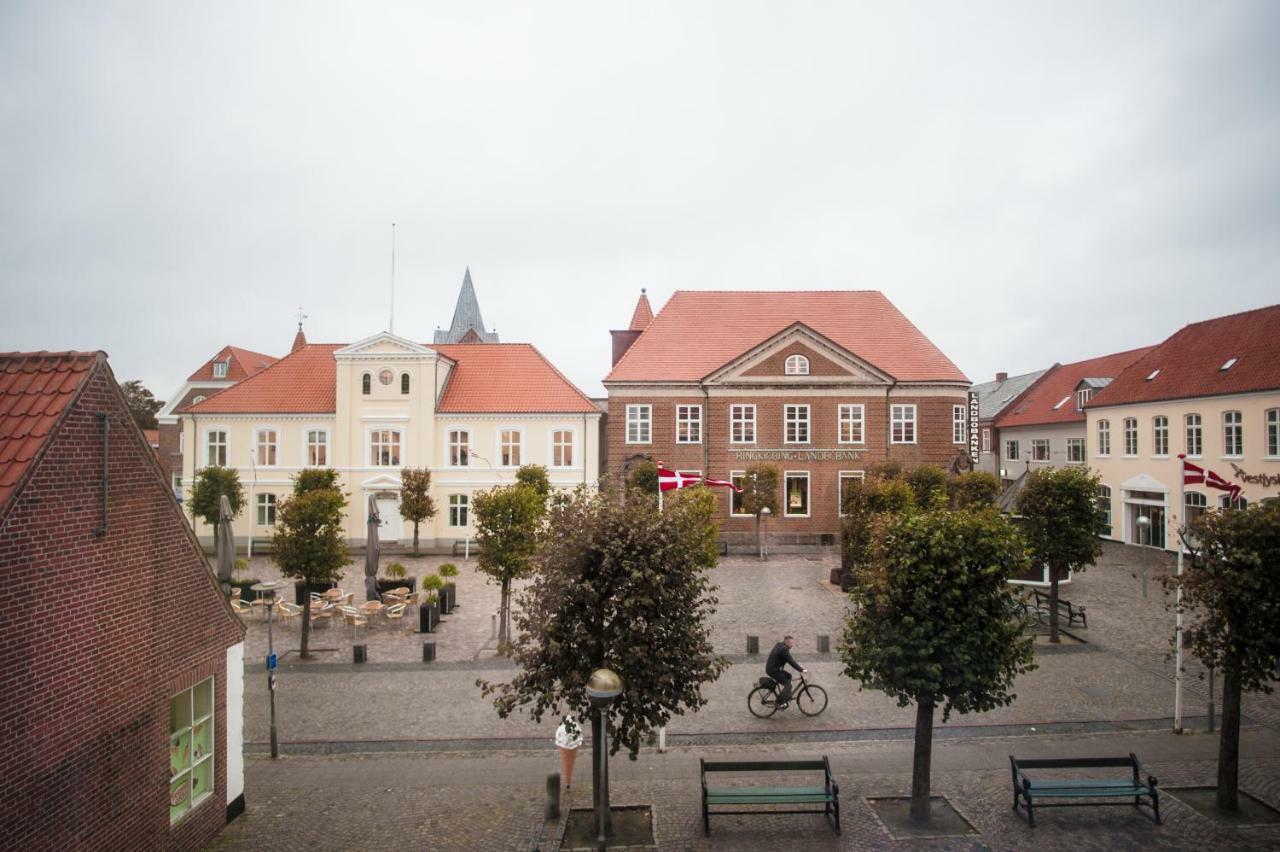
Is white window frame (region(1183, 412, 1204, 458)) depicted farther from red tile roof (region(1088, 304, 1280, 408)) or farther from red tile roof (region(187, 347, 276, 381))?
red tile roof (region(187, 347, 276, 381))

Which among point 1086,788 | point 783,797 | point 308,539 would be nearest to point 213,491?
point 308,539

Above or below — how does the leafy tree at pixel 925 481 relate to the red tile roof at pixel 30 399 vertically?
below

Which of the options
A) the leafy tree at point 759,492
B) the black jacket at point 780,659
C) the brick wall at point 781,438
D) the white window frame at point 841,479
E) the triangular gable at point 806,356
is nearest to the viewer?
the black jacket at point 780,659

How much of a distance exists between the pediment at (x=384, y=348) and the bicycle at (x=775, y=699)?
25506mm

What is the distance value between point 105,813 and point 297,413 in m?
30.0

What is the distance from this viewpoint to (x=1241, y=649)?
9.09m

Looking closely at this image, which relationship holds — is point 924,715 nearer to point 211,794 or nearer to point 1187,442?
point 211,794

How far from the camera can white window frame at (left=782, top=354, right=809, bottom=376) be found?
35500 millimetres

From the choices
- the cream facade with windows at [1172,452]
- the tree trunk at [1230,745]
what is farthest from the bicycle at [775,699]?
the cream facade with windows at [1172,452]

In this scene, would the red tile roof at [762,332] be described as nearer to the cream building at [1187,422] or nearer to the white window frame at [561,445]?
the white window frame at [561,445]

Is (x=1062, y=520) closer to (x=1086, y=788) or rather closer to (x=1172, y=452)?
(x=1086, y=788)

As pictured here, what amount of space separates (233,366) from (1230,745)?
54.9 metres

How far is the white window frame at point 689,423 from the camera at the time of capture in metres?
35.7

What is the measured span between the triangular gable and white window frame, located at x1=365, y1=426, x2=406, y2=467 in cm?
1540
